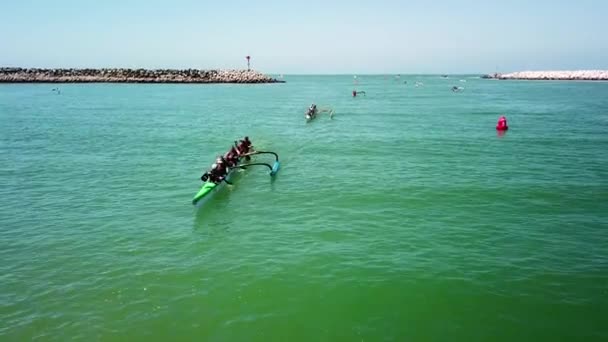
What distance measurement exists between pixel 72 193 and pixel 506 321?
2013cm

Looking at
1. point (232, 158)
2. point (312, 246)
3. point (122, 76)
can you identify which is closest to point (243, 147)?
point (232, 158)

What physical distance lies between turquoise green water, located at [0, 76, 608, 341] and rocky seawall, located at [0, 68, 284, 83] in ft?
376

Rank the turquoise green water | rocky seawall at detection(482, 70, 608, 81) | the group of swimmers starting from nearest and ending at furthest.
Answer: the turquoise green water, the group of swimmers, rocky seawall at detection(482, 70, 608, 81)

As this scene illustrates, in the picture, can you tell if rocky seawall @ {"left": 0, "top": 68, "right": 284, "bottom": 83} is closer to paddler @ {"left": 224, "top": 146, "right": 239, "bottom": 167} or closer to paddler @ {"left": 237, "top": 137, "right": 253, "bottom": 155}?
paddler @ {"left": 237, "top": 137, "right": 253, "bottom": 155}

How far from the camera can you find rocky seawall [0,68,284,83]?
138 meters

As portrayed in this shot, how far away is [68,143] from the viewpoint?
123 feet

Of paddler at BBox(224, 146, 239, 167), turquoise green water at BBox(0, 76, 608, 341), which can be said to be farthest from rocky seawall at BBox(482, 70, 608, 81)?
paddler at BBox(224, 146, 239, 167)

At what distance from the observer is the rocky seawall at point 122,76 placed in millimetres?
137500

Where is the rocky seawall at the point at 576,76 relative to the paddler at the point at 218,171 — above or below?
above

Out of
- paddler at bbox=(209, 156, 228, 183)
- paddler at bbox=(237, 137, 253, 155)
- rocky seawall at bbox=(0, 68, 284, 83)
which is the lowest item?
paddler at bbox=(209, 156, 228, 183)

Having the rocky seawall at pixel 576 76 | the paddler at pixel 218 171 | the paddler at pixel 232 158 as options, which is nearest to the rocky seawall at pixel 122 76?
the rocky seawall at pixel 576 76

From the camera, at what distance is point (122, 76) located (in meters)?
144

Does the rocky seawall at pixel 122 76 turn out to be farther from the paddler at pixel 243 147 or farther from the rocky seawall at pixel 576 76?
the paddler at pixel 243 147

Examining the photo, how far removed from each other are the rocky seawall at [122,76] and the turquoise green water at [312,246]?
114623mm
